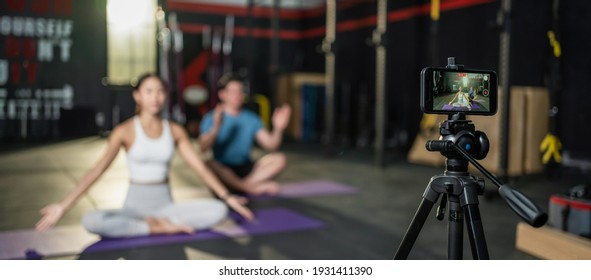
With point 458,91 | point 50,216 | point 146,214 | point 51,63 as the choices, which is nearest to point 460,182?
point 458,91

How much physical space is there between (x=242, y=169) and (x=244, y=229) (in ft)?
2.85

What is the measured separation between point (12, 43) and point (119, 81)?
5.35 m

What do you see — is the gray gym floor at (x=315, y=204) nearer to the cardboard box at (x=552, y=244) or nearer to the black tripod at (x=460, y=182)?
the cardboard box at (x=552, y=244)

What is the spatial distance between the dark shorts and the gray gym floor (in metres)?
0.18

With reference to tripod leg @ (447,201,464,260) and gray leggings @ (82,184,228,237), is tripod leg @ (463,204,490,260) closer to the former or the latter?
tripod leg @ (447,201,464,260)

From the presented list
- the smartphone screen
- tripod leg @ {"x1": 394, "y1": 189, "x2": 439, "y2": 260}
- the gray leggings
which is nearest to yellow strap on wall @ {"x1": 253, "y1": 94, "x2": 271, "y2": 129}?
the gray leggings

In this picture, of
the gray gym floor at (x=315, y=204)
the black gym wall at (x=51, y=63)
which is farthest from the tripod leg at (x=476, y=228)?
the black gym wall at (x=51, y=63)

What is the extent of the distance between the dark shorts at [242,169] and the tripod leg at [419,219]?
217cm

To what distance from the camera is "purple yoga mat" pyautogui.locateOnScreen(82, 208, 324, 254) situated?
8.05 ft

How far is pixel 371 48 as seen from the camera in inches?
310

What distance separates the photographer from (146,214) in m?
2.60

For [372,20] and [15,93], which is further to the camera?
[372,20]

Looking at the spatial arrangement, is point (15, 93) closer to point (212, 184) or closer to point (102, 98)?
point (102, 98)
